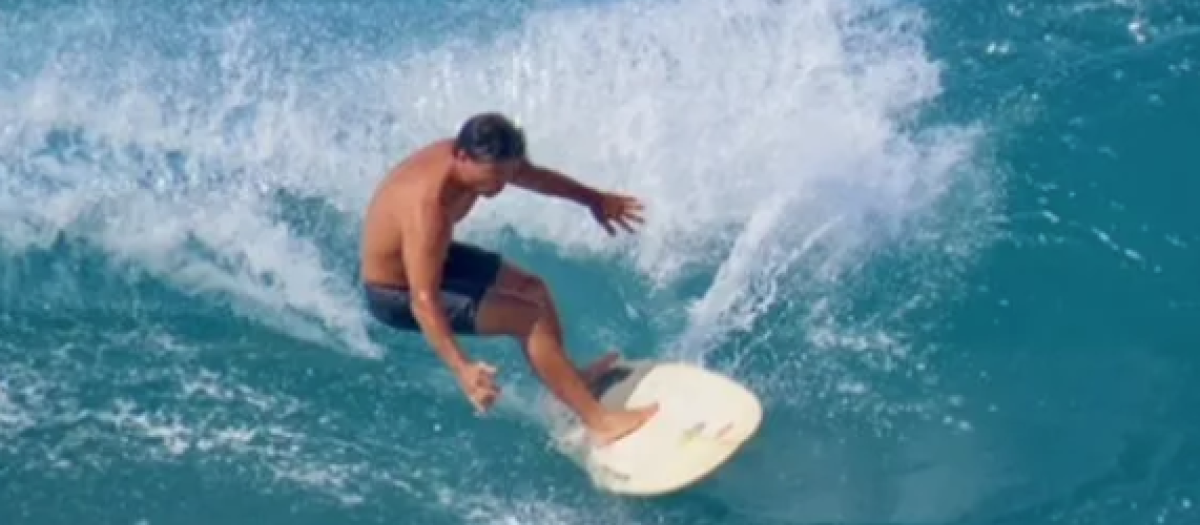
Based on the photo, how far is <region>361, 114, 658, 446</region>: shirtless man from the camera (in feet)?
26.2

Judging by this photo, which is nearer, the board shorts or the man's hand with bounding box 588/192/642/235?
the board shorts

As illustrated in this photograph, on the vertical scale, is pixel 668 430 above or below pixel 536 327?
below

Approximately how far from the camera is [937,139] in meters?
10.7

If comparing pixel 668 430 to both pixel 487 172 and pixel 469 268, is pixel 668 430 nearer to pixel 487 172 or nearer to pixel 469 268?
pixel 469 268

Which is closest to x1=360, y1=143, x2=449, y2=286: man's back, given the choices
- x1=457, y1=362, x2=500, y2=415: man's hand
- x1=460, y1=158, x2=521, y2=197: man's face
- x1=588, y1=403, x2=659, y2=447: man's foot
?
x1=460, y1=158, x2=521, y2=197: man's face

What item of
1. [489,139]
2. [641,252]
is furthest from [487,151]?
[641,252]

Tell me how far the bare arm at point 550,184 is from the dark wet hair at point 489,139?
1.01 feet

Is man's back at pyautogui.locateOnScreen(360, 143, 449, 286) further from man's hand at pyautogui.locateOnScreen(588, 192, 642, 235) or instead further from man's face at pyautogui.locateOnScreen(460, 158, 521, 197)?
man's hand at pyautogui.locateOnScreen(588, 192, 642, 235)

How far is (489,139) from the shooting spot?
25.9 feet

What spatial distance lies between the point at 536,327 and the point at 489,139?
102cm

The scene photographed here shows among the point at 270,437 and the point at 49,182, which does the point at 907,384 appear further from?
the point at 49,182

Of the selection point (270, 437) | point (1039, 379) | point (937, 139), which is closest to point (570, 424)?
point (270, 437)

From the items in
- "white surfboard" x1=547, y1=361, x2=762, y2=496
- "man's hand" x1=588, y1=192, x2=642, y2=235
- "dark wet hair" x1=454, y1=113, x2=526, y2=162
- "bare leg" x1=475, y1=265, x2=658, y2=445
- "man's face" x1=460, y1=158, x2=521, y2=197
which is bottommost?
"white surfboard" x1=547, y1=361, x2=762, y2=496

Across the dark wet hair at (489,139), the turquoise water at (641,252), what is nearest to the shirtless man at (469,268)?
the dark wet hair at (489,139)
